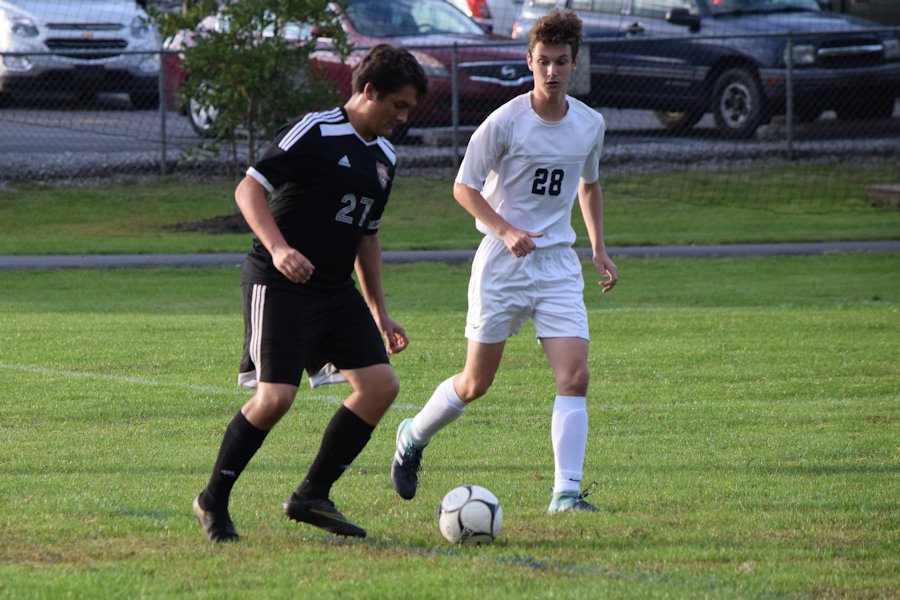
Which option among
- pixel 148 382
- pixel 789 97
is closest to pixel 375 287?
pixel 148 382

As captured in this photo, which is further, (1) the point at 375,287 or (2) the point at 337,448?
(1) the point at 375,287

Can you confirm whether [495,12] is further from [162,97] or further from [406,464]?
[406,464]

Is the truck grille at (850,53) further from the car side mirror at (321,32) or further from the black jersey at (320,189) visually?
the black jersey at (320,189)

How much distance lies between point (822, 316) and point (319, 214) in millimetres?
7665

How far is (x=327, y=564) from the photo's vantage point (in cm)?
505

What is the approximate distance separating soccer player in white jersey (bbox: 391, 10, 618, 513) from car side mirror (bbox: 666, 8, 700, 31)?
47.1ft

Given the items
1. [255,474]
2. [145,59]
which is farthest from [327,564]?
[145,59]

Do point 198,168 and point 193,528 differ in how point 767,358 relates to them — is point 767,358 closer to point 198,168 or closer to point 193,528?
point 193,528

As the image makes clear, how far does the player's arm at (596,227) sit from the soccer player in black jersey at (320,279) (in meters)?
1.34

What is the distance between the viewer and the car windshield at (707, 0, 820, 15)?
20688 millimetres

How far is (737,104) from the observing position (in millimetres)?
20469

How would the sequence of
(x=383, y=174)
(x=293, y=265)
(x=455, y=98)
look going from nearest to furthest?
(x=293, y=265)
(x=383, y=174)
(x=455, y=98)

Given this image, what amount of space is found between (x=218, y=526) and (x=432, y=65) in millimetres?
14988

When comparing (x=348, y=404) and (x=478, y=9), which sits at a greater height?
(x=348, y=404)
